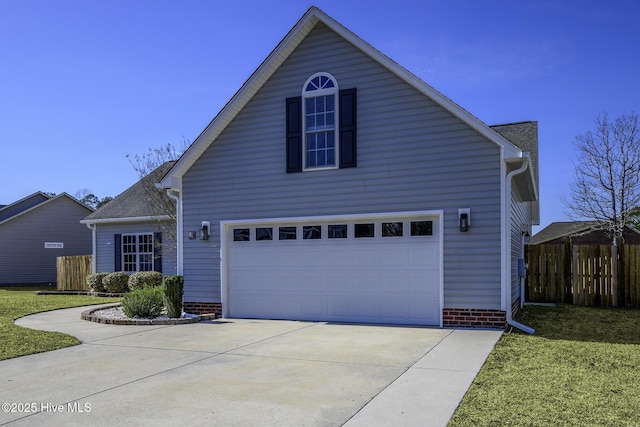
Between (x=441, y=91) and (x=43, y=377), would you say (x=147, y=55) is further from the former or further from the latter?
(x=43, y=377)

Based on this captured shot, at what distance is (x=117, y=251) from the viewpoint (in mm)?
20391

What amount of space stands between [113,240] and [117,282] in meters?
2.49

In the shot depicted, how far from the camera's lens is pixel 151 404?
200 inches

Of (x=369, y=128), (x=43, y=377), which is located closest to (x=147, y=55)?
(x=369, y=128)

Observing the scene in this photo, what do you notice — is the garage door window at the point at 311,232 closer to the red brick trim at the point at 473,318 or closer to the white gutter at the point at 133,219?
the red brick trim at the point at 473,318

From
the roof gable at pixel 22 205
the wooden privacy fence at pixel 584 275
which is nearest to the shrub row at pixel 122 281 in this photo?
the roof gable at pixel 22 205

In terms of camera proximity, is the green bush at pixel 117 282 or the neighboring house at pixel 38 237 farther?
the neighboring house at pixel 38 237

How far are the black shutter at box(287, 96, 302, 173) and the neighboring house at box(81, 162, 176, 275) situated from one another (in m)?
7.89

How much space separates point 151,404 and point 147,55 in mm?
9169

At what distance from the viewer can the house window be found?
64.7ft

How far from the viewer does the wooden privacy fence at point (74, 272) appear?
2166 centimetres

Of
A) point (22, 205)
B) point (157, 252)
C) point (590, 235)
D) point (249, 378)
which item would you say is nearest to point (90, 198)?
point (22, 205)

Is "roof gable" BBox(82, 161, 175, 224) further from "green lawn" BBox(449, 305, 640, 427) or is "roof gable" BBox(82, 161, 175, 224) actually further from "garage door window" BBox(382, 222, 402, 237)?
"green lawn" BBox(449, 305, 640, 427)

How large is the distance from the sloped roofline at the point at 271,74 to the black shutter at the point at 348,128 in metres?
0.99
